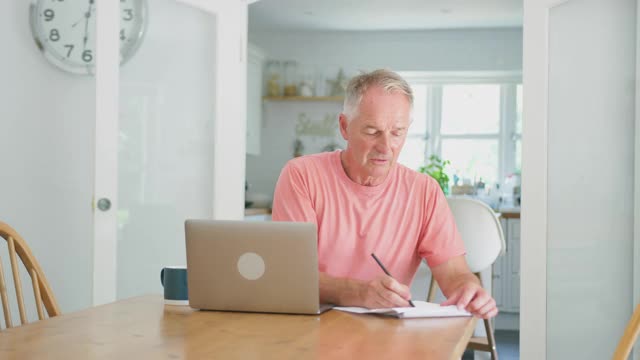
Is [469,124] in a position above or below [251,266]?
above

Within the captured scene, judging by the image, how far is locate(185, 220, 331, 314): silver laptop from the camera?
5.58 feet

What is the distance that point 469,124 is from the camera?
802 centimetres

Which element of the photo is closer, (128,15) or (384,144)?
(384,144)

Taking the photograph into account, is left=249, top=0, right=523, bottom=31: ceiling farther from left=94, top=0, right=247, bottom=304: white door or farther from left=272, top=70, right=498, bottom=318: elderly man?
left=272, top=70, right=498, bottom=318: elderly man

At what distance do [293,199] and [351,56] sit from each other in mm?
5875

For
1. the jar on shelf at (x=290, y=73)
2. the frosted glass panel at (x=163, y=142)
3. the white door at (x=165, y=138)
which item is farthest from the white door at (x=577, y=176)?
the jar on shelf at (x=290, y=73)

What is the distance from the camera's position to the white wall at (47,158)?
3.61 metres

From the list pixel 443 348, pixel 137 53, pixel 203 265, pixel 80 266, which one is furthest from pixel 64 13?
pixel 443 348

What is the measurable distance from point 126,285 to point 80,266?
9.6 inches

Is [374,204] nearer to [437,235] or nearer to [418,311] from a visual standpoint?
[437,235]

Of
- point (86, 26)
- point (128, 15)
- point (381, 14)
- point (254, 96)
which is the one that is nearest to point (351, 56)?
point (381, 14)

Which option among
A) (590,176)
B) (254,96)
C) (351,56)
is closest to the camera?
(590,176)

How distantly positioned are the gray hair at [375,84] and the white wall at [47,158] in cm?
181

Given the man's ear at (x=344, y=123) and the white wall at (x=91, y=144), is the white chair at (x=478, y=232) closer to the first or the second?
the white wall at (x=91, y=144)
